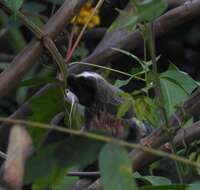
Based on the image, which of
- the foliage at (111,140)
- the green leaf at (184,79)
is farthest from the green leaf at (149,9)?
the green leaf at (184,79)

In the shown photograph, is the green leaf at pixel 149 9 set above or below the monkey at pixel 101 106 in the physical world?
above

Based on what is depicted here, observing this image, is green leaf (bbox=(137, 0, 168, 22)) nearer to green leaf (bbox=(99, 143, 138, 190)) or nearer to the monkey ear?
green leaf (bbox=(99, 143, 138, 190))

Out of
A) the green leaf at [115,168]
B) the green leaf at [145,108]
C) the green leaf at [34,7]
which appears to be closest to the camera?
the green leaf at [115,168]

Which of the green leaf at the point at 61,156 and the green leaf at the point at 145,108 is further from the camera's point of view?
the green leaf at the point at 145,108

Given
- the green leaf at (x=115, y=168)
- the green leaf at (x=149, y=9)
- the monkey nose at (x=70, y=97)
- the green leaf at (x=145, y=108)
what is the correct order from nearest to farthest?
the green leaf at (x=115, y=168)
the green leaf at (x=149, y=9)
the green leaf at (x=145, y=108)
the monkey nose at (x=70, y=97)

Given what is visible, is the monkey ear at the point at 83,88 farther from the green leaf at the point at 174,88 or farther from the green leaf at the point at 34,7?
the green leaf at the point at 34,7

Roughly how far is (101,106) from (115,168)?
0.75 m

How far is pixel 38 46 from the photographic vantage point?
3.96 ft

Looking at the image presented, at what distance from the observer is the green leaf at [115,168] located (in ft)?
2.50

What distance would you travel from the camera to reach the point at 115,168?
2.51ft

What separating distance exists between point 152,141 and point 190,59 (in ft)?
7.85

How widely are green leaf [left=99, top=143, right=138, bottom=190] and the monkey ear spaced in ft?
2.05

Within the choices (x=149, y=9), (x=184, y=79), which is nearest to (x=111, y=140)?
(x=149, y=9)

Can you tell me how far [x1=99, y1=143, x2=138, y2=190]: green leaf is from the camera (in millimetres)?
763
